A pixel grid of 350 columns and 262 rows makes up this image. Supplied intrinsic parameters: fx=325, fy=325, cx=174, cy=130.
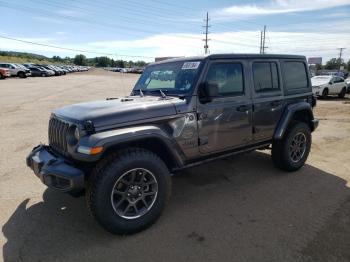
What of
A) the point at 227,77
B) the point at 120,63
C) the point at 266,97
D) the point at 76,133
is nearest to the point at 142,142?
the point at 76,133

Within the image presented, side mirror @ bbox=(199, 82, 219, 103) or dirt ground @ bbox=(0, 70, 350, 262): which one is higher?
side mirror @ bbox=(199, 82, 219, 103)

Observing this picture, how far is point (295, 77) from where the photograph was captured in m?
5.68

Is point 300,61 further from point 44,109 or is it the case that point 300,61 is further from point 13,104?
point 13,104

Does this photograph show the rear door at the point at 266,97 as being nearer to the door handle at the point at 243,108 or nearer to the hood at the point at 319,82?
the door handle at the point at 243,108

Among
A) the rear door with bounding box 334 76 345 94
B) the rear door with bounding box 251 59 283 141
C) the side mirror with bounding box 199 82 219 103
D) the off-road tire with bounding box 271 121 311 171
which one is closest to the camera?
the side mirror with bounding box 199 82 219 103

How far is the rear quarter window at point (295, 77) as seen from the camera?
18.0ft

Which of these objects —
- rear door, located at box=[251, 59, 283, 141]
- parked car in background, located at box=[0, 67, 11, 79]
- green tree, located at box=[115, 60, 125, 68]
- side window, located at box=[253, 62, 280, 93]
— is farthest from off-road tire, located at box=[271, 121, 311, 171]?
green tree, located at box=[115, 60, 125, 68]

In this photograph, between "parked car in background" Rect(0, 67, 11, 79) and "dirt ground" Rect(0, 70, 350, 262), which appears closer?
"dirt ground" Rect(0, 70, 350, 262)

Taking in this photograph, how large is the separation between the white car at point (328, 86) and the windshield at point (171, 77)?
16.8 m

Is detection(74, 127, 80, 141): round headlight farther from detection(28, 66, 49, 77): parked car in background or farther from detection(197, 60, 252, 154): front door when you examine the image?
detection(28, 66, 49, 77): parked car in background

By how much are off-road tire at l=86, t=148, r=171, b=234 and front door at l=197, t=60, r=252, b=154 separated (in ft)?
2.72

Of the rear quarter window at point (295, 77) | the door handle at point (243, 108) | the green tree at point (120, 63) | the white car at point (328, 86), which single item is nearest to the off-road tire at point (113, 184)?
the door handle at point (243, 108)

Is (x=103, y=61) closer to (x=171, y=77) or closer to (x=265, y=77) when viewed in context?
(x=265, y=77)

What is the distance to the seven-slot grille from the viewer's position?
12.2 feet
